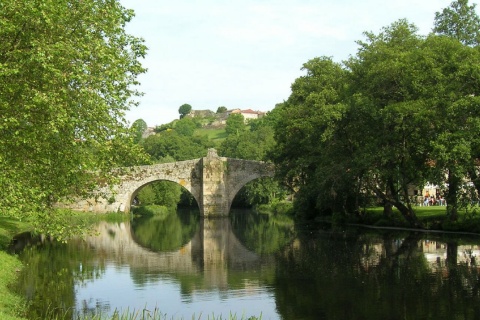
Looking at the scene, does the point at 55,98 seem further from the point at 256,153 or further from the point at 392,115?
the point at 256,153

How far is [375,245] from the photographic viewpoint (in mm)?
23688

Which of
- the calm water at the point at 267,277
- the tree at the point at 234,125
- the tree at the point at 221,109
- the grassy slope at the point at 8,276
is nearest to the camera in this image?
the grassy slope at the point at 8,276

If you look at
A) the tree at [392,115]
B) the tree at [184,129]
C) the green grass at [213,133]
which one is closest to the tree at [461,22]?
the tree at [392,115]

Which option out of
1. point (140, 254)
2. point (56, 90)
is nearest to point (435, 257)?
point (140, 254)

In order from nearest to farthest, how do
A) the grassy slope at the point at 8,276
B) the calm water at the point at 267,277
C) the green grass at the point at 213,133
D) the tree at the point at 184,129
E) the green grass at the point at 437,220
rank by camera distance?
the grassy slope at the point at 8,276, the calm water at the point at 267,277, the green grass at the point at 437,220, the green grass at the point at 213,133, the tree at the point at 184,129

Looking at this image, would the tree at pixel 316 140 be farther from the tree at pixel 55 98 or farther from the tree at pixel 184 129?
the tree at pixel 184 129

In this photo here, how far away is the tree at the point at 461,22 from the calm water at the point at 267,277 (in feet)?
38.4

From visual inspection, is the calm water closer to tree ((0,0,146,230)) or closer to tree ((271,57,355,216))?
tree ((0,0,146,230))

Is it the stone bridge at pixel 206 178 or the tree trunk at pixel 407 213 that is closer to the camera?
the tree trunk at pixel 407 213

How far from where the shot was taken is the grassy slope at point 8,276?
11.2m

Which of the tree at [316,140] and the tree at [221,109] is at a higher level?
the tree at [221,109]

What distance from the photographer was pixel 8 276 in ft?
49.2

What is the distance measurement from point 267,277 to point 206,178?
30.4 m

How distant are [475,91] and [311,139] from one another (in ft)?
35.5
